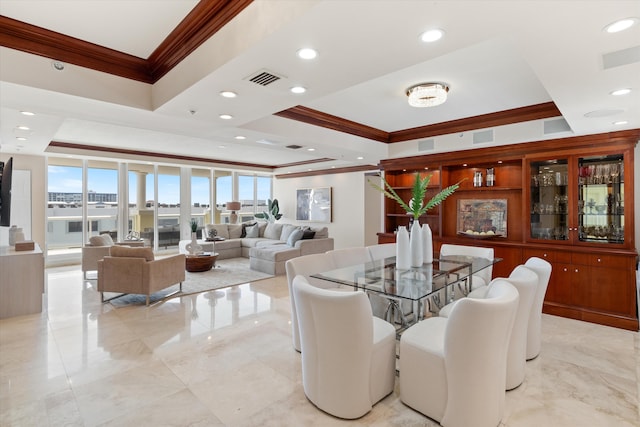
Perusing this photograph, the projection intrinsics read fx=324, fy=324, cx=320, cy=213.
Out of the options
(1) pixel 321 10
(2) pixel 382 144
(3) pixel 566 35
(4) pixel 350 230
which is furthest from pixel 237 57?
(4) pixel 350 230

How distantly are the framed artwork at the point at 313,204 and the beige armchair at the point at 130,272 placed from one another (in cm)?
533

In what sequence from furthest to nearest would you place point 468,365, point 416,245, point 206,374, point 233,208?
point 233,208, point 416,245, point 206,374, point 468,365

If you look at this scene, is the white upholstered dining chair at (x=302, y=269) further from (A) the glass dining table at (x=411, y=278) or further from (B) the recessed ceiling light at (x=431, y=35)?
(B) the recessed ceiling light at (x=431, y=35)

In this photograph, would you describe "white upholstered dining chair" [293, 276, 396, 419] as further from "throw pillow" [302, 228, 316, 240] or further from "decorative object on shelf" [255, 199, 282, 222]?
"decorative object on shelf" [255, 199, 282, 222]

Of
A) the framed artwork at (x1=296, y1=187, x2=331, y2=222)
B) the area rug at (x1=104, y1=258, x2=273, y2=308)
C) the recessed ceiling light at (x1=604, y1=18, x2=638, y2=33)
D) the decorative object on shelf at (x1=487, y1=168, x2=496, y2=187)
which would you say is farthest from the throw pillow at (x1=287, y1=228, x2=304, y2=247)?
the recessed ceiling light at (x1=604, y1=18, x2=638, y2=33)

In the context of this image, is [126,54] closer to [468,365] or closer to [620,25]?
[620,25]

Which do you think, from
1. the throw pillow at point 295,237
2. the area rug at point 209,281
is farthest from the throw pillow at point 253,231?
the throw pillow at point 295,237

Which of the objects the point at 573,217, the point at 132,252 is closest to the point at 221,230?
the point at 132,252

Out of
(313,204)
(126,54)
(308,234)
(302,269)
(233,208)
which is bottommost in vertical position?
(302,269)

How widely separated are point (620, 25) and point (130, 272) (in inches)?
209

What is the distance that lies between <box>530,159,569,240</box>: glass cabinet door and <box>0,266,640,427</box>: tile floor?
111cm

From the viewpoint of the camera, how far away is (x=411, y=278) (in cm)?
292

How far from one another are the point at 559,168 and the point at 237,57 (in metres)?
4.27

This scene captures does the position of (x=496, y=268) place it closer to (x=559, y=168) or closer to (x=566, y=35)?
(x=559, y=168)
